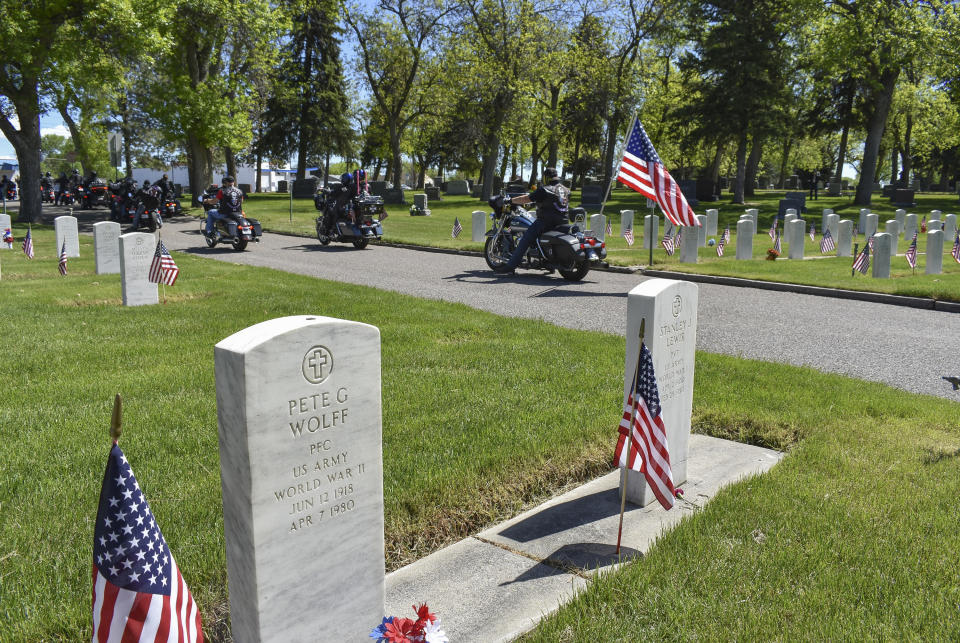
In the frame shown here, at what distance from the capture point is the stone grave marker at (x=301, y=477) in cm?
253

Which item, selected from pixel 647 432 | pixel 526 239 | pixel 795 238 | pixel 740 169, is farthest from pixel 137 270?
pixel 740 169

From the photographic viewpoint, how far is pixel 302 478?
2.70 metres

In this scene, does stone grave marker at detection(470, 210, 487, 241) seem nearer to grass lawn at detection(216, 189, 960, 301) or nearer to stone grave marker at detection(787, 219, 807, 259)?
grass lawn at detection(216, 189, 960, 301)

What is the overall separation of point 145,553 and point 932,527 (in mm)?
3734

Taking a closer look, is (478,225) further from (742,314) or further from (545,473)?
(545,473)

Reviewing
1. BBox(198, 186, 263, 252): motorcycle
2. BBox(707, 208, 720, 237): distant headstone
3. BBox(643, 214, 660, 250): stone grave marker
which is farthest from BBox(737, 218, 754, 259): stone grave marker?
BBox(198, 186, 263, 252): motorcycle

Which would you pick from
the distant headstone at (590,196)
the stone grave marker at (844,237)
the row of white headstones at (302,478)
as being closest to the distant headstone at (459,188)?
the distant headstone at (590,196)

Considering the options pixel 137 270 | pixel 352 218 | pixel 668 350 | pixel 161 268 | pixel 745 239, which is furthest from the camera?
pixel 352 218

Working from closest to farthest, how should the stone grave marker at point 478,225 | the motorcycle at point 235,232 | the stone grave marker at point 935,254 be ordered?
the stone grave marker at point 935,254, the motorcycle at point 235,232, the stone grave marker at point 478,225

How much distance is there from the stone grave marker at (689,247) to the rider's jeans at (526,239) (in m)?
4.45

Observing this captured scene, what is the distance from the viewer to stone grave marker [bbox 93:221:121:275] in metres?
14.1

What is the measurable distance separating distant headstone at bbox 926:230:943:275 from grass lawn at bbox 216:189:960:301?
247 mm

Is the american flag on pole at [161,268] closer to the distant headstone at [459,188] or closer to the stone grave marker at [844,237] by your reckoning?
the stone grave marker at [844,237]

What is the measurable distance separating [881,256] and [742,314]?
5306 millimetres
